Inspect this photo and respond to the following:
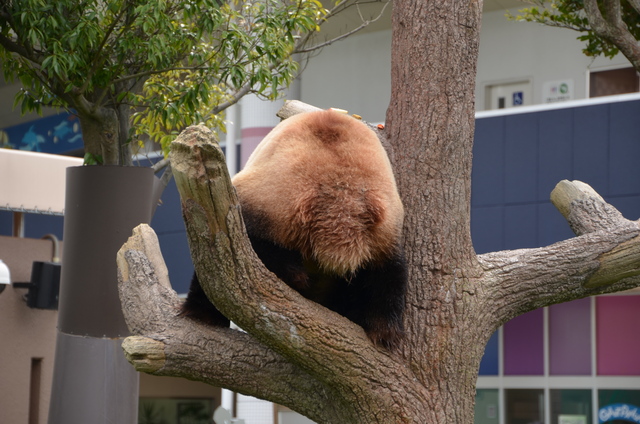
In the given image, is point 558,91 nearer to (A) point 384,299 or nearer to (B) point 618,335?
(B) point 618,335

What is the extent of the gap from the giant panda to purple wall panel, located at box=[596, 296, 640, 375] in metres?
9.25

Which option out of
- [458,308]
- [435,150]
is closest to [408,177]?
[435,150]

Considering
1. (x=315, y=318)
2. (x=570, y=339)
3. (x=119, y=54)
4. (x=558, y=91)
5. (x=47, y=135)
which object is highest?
(x=558, y=91)

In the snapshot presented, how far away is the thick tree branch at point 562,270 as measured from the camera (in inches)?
128

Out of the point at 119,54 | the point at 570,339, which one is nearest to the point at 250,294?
the point at 119,54

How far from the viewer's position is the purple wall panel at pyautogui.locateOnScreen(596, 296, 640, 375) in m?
11.3

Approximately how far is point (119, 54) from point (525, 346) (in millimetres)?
7789

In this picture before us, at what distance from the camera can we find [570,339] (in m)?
11.7

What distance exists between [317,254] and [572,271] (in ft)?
3.54

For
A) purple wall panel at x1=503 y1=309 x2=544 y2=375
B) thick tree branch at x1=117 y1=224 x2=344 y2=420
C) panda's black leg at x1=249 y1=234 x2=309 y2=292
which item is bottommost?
purple wall panel at x1=503 y1=309 x2=544 y2=375

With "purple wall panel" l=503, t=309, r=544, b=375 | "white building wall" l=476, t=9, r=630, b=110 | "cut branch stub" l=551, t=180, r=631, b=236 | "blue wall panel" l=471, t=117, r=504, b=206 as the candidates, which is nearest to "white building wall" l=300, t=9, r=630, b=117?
"white building wall" l=476, t=9, r=630, b=110

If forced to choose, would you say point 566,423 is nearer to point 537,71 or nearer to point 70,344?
point 537,71

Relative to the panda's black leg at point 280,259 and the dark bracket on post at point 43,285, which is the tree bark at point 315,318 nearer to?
the panda's black leg at point 280,259

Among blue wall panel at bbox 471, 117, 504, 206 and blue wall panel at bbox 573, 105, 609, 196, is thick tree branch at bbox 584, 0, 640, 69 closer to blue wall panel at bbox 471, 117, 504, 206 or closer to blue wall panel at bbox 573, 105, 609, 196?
blue wall panel at bbox 573, 105, 609, 196
